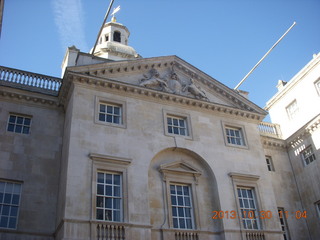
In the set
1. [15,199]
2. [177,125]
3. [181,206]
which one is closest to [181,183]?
[181,206]

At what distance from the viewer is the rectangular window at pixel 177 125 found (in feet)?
71.6

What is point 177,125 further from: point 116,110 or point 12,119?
point 12,119

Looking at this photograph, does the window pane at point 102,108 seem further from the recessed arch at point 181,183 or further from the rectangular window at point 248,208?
the rectangular window at point 248,208

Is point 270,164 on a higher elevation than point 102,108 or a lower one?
lower

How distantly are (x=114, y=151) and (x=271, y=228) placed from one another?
9138mm

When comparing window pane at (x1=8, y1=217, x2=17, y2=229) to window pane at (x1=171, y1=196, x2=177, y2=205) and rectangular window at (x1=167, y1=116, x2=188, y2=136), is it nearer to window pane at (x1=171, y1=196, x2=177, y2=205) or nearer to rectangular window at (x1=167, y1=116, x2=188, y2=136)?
window pane at (x1=171, y1=196, x2=177, y2=205)

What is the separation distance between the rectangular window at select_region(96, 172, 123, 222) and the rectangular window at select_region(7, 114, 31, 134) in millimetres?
5050

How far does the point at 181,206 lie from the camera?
19547mm

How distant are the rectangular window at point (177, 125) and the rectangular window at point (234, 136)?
9.13 feet

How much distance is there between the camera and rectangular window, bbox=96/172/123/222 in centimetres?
1742

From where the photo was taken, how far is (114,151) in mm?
19094

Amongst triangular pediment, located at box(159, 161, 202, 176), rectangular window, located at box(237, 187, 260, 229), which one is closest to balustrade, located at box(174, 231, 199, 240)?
rectangular window, located at box(237, 187, 260, 229)

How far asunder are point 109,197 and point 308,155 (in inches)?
581

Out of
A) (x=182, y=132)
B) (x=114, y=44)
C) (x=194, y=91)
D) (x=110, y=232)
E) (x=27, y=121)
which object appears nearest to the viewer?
(x=110, y=232)
